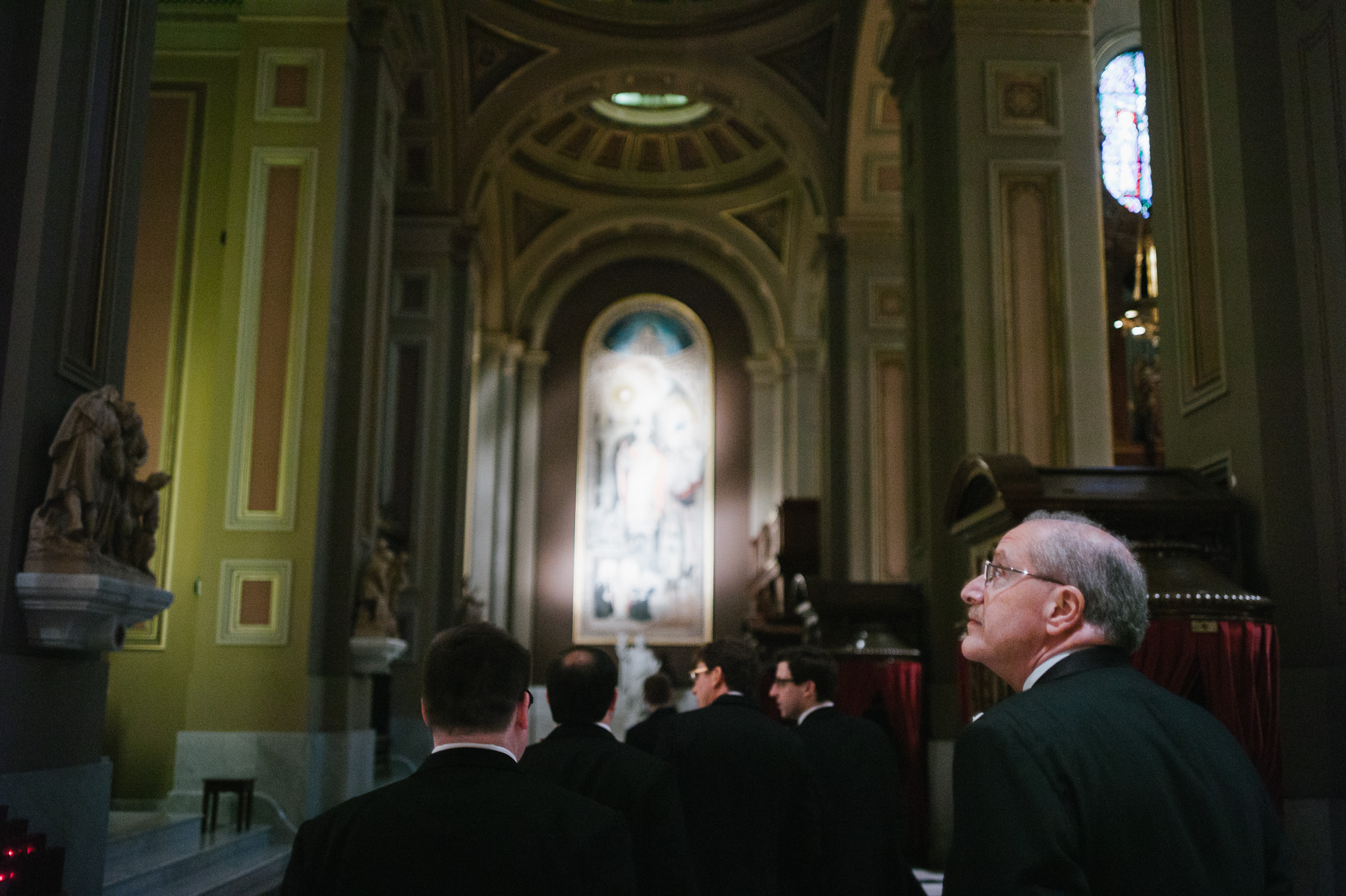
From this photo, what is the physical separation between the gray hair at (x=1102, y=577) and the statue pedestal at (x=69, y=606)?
431cm

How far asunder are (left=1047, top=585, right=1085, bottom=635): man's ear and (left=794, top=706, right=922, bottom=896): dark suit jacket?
2660 millimetres

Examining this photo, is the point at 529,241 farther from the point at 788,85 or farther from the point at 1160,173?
the point at 1160,173

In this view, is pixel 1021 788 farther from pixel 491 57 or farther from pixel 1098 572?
Answer: pixel 491 57

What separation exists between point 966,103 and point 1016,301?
62.9 inches

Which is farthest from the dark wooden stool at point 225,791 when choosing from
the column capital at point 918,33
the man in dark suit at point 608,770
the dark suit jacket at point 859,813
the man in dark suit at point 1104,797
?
the column capital at point 918,33

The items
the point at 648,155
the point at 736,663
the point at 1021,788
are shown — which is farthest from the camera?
the point at 648,155

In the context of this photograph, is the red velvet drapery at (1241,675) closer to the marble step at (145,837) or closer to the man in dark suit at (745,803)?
the man in dark suit at (745,803)

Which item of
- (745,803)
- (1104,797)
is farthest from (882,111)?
(1104,797)

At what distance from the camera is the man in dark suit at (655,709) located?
546 cm

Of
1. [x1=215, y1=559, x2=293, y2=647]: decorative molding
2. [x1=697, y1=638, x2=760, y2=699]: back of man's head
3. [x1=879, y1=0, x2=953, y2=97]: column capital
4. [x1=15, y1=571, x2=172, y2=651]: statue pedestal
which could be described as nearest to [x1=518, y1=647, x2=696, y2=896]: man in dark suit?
[x1=697, y1=638, x2=760, y2=699]: back of man's head

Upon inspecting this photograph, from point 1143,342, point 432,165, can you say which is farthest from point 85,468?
point 1143,342

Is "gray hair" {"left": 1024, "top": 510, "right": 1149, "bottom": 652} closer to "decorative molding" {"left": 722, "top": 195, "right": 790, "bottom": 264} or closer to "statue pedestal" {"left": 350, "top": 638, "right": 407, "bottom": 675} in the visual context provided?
"statue pedestal" {"left": 350, "top": 638, "right": 407, "bottom": 675}

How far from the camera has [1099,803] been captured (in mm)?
1793

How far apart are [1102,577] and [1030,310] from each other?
7.42 meters
